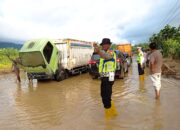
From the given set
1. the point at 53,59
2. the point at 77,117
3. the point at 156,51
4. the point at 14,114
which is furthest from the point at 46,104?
the point at 53,59

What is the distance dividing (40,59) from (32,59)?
0.45 metres

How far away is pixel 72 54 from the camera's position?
698 inches

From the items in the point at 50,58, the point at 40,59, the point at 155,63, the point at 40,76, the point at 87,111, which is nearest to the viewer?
the point at 87,111

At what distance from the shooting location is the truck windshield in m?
14.5

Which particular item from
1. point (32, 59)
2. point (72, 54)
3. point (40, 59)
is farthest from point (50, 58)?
point (72, 54)

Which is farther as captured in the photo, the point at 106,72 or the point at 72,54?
the point at 72,54

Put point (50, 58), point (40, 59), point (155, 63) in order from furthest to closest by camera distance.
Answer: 1. point (50, 58)
2. point (40, 59)
3. point (155, 63)

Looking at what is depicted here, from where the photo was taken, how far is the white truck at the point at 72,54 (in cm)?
1702

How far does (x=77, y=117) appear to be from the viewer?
7.32 m

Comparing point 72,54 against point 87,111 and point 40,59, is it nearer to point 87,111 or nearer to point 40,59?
point 40,59

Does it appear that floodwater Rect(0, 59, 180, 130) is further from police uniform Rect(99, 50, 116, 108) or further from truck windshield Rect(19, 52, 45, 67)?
truck windshield Rect(19, 52, 45, 67)

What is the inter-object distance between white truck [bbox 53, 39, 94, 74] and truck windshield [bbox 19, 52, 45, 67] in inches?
89.1

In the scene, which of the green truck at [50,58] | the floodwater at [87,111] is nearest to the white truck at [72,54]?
Result: the green truck at [50,58]

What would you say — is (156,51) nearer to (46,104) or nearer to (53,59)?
(46,104)
